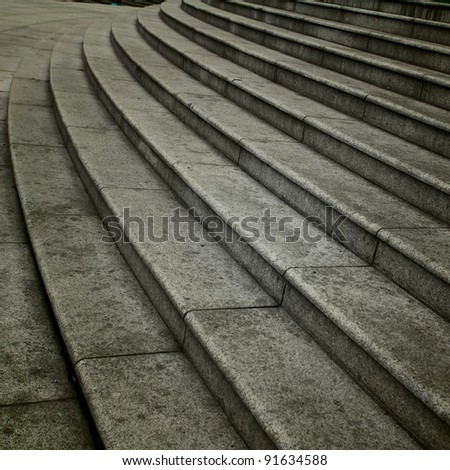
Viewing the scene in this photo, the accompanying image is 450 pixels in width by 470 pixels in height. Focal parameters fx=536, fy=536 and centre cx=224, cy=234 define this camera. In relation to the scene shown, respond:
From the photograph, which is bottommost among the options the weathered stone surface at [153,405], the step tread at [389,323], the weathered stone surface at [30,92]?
the weathered stone surface at [153,405]

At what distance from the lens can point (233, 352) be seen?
2.45 m

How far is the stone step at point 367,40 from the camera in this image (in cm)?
525

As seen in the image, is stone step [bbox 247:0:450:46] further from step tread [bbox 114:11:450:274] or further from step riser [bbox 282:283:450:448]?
step riser [bbox 282:283:450:448]

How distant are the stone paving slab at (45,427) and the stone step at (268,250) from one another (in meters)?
0.70

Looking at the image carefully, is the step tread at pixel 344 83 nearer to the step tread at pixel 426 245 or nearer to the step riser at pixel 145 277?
the step tread at pixel 426 245

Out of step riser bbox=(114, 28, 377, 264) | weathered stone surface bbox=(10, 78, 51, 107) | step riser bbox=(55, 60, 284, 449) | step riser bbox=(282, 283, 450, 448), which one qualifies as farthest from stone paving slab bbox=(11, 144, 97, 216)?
step riser bbox=(282, 283, 450, 448)

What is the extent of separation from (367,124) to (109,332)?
9.23ft

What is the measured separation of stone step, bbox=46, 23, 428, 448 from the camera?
2127mm

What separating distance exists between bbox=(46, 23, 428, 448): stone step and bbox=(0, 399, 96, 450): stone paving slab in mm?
159

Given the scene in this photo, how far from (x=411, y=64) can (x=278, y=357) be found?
4111 mm

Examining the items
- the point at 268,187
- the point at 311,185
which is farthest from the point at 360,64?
the point at 311,185

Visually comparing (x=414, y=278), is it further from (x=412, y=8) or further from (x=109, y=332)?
(x=412, y=8)

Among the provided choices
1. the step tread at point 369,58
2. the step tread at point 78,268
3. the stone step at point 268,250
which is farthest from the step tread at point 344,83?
the step tread at point 78,268
